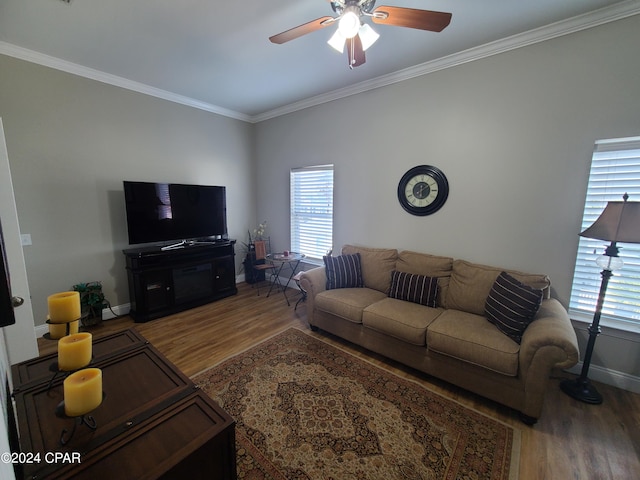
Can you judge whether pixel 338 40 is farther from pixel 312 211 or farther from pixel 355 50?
pixel 312 211

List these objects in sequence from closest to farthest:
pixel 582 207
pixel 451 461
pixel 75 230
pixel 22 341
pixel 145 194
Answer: pixel 451 461 < pixel 22 341 < pixel 582 207 < pixel 75 230 < pixel 145 194

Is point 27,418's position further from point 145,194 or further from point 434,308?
point 145,194

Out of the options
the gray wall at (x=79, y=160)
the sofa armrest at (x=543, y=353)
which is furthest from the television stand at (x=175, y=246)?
the sofa armrest at (x=543, y=353)

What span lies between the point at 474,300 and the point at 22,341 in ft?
12.0

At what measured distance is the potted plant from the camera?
122 inches

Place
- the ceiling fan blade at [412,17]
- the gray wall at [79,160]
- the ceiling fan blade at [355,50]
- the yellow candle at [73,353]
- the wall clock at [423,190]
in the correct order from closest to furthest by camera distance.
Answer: the yellow candle at [73,353], the ceiling fan blade at [412,17], the ceiling fan blade at [355,50], the gray wall at [79,160], the wall clock at [423,190]

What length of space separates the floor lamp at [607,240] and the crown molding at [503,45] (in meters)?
1.41

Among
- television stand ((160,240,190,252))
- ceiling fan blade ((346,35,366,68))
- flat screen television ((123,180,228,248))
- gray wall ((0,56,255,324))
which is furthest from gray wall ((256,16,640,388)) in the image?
gray wall ((0,56,255,324))

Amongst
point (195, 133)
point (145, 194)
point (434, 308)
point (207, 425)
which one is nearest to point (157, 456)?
point (207, 425)

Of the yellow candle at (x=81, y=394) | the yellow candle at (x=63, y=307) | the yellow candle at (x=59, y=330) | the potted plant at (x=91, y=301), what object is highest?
the yellow candle at (x=63, y=307)

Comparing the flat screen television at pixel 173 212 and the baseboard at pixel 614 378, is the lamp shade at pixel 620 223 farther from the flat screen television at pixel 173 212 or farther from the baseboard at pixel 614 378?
the flat screen television at pixel 173 212

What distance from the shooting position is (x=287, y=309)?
3.79 meters

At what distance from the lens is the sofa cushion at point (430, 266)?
279cm

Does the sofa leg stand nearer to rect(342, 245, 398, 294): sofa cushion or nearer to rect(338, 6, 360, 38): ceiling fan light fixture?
rect(342, 245, 398, 294): sofa cushion
